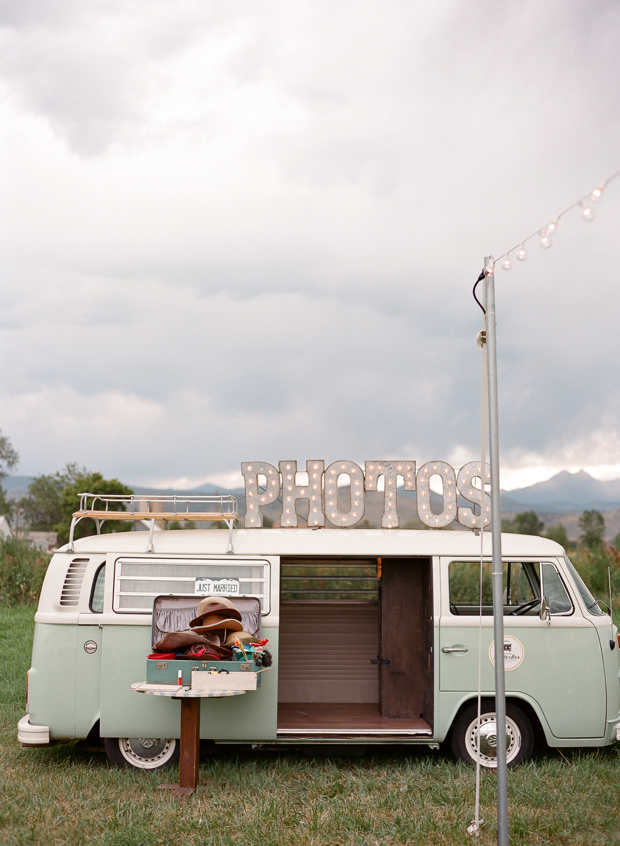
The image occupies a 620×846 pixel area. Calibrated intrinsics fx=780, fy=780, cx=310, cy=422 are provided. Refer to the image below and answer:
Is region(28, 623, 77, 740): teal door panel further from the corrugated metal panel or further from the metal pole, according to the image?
the metal pole

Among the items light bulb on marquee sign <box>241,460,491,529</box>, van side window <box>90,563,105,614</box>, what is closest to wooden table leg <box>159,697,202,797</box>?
van side window <box>90,563,105,614</box>

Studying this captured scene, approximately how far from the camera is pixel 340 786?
6785 millimetres

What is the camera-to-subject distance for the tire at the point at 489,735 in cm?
732

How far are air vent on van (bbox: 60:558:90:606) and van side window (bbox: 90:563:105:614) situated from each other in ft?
0.45

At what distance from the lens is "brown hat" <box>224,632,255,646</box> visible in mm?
6957

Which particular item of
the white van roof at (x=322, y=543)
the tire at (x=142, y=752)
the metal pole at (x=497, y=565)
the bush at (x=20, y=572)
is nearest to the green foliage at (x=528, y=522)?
the bush at (x=20, y=572)

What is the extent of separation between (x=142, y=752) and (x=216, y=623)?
1556mm

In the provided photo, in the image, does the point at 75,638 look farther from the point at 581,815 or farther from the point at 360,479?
the point at 581,815

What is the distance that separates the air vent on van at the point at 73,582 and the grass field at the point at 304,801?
5.07 ft

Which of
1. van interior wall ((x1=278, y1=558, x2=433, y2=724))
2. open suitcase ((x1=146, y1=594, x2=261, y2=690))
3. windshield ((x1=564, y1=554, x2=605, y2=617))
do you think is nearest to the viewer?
open suitcase ((x1=146, y1=594, x2=261, y2=690))

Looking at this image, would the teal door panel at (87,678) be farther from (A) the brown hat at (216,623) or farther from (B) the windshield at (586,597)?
(B) the windshield at (586,597)

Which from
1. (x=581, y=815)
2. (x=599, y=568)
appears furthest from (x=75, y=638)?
(x=599, y=568)

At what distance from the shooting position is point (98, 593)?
7.53m

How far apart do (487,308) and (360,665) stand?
5602mm
